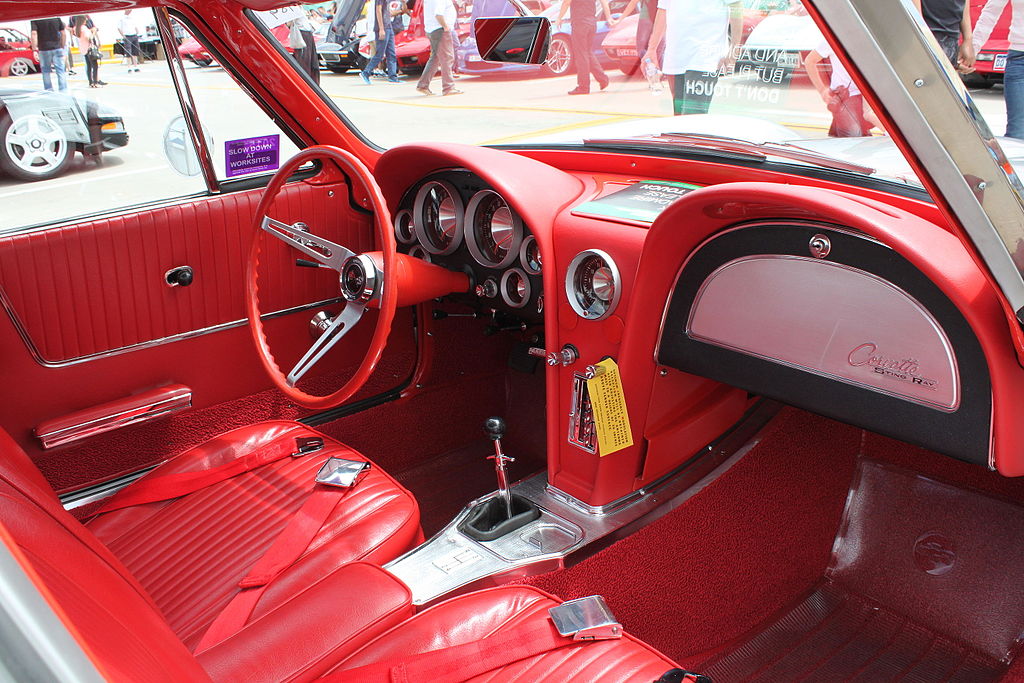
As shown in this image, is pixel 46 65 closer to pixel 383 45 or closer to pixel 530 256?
pixel 530 256

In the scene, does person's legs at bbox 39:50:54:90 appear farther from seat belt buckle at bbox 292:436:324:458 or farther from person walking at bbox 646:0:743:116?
person walking at bbox 646:0:743:116

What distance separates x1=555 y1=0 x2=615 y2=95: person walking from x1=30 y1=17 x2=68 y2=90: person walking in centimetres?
122

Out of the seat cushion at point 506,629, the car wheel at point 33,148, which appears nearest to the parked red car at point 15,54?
the car wheel at point 33,148

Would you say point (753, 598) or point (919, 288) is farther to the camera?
point (753, 598)

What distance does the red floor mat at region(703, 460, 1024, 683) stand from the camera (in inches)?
77.0

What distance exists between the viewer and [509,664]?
1344 mm

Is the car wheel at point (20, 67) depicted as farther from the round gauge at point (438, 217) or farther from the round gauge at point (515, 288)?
the round gauge at point (515, 288)

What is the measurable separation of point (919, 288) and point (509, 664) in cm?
89

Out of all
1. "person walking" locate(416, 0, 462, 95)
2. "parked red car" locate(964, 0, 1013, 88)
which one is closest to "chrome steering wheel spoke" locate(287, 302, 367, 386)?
"person walking" locate(416, 0, 462, 95)

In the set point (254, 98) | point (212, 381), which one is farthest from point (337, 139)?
point (212, 381)

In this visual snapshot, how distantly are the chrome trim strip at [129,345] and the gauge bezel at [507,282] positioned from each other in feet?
2.09

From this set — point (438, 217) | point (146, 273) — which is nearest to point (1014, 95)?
point (438, 217)

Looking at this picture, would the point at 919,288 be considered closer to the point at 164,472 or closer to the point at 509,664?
the point at 509,664

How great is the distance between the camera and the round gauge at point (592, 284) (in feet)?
6.03
